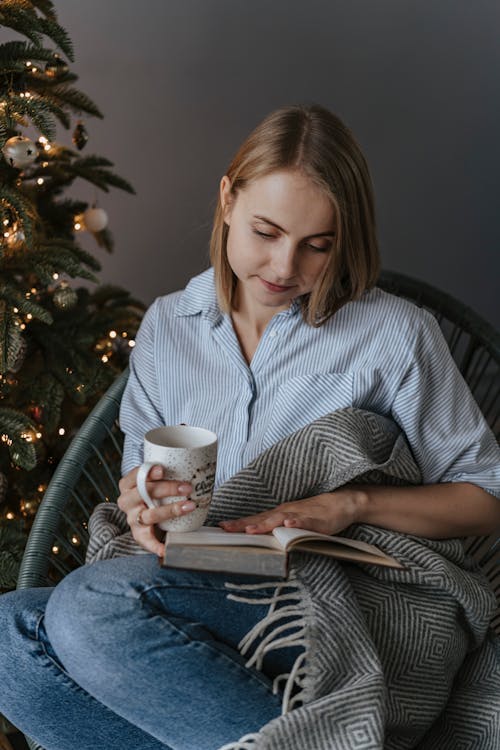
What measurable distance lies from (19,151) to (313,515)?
2.59 feet

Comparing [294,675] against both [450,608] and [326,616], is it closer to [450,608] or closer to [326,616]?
[326,616]

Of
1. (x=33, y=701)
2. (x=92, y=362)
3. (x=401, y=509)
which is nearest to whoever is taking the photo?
(x=33, y=701)

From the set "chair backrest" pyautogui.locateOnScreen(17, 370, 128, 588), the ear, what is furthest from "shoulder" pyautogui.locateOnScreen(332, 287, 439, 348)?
"chair backrest" pyautogui.locateOnScreen(17, 370, 128, 588)

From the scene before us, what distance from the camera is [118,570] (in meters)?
1.06

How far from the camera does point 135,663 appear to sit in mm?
994

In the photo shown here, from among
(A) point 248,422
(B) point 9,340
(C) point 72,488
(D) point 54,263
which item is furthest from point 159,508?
(D) point 54,263

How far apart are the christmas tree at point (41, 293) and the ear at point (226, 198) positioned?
1.13 ft

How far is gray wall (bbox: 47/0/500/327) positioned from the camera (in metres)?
2.41

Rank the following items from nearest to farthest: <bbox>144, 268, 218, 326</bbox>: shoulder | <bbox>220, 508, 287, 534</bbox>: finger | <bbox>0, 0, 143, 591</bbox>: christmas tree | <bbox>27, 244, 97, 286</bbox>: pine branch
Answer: <bbox>220, 508, 287, 534</bbox>: finger → <bbox>144, 268, 218, 326</bbox>: shoulder → <bbox>0, 0, 143, 591</bbox>: christmas tree → <bbox>27, 244, 97, 286</bbox>: pine branch

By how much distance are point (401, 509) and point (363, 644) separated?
23 centimetres

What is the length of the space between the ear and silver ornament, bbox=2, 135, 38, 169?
0.37 metres

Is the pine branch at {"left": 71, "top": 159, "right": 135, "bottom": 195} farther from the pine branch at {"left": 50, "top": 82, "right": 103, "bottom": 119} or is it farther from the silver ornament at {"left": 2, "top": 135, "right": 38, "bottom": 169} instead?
the silver ornament at {"left": 2, "top": 135, "right": 38, "bottom": 169}

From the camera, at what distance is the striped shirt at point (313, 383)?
126 centimetres

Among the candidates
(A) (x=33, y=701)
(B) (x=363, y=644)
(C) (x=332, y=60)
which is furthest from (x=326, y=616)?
(C) (x=332, y=60)
